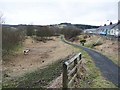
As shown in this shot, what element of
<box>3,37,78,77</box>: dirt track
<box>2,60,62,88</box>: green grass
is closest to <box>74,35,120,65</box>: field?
<box>3,37,78,77</box>: dirt track

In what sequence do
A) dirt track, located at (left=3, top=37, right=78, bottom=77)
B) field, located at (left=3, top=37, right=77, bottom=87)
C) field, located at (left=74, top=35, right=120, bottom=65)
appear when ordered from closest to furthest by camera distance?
field, located at (left=3, top=37, right=77, bottom=87)
dirt track, located at (left=3, top=37, right=78, bottom=77)
field, located at (left=74, top=35, right=120, bottom=65)

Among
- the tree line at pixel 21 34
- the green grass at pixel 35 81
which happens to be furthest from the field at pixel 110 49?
the tree line at pixel 21 34

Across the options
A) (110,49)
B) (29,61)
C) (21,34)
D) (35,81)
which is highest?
(21,34)

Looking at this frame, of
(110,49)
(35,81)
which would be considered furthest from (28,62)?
(35,81)

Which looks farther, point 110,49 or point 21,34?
point 21,34

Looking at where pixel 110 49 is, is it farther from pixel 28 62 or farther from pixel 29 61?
pixel 28 62

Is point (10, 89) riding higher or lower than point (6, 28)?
lower

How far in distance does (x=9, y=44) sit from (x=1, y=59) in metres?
3.41

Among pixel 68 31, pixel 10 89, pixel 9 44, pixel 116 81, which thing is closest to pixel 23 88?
pixel 10 89

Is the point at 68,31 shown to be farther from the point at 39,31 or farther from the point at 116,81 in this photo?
the point at 116,81

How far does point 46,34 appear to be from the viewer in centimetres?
9419

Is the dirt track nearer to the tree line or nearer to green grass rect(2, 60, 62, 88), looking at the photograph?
the tree line

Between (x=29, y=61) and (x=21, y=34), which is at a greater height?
(x=21, y=34)

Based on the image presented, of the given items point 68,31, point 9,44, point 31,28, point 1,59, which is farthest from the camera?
point 68,31
